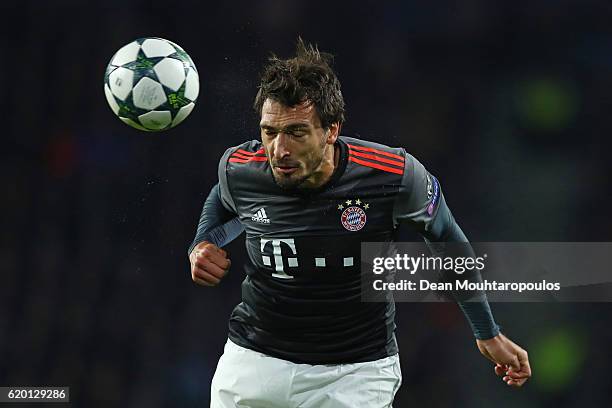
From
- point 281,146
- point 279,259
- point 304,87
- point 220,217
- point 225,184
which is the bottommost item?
point 279,259

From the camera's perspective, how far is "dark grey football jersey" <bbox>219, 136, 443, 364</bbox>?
108 inches

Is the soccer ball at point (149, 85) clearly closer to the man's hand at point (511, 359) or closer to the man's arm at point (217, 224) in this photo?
the man's arm at point (217, 224)

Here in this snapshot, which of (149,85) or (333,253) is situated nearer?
(333,253)

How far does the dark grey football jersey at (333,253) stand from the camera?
273 centimetres

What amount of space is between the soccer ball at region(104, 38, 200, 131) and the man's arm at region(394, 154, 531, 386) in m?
0.90

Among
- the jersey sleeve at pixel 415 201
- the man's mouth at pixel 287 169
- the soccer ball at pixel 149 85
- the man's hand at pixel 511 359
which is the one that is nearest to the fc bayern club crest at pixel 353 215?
the jersey sleeve at pixel 415 201

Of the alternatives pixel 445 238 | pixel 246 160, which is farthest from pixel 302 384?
pixel 246 160

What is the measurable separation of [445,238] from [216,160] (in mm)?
2090

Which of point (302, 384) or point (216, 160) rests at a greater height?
point (216, 160)

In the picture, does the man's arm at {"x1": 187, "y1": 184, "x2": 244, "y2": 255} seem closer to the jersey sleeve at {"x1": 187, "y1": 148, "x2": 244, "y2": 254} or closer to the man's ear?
the jersey sleeve at {"x1": 187, "y1": 148, "x2": 244, "y2": 254}

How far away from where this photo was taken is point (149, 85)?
3092mm

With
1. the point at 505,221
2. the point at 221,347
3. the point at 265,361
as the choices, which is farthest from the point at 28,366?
the point at 505,221

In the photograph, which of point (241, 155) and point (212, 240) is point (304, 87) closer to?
point (241, 155)

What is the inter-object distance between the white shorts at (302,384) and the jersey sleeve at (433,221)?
0.33 m
